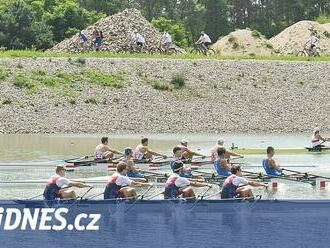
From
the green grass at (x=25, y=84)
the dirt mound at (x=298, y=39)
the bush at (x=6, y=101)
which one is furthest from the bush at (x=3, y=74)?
the dirt mound at (x=298, y=39)

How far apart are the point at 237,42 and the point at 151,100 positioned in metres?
25.9

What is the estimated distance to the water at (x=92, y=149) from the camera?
2717 centimetres

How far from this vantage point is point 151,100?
57000mm

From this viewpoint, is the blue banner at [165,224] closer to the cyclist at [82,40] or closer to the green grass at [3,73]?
the green grass at [3,73]

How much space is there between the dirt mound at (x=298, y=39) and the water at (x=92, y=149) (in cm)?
3045

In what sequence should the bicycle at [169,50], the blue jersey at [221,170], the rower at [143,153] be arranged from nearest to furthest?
the blue jersey at [221,170] < the rower at [143,153] < the bicycle at [169,50]

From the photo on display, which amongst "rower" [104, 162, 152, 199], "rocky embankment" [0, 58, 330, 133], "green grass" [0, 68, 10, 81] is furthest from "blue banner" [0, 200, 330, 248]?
"green grass" [0, 68, 10, 81]

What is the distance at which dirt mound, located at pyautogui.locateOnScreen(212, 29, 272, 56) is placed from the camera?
79.8 metres

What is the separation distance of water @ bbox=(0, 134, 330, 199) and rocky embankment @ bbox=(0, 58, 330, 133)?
10.5 feet

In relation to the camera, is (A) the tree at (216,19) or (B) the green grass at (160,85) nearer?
(B) the green grass at (160,85)

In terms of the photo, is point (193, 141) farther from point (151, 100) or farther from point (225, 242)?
point (225, 242)

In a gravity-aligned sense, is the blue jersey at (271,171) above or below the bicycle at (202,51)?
below

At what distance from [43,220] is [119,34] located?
5158 cm

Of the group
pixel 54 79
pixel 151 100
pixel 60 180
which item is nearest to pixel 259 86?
pixel 151 100
